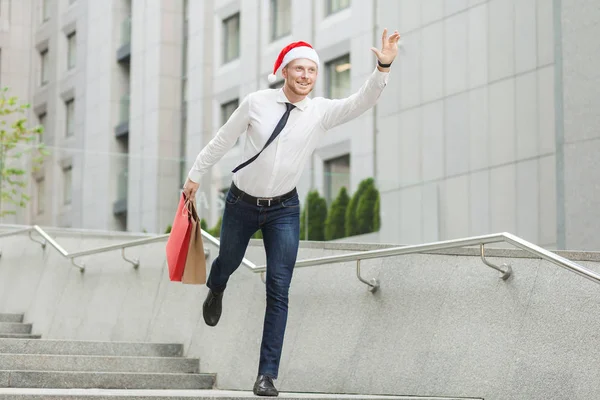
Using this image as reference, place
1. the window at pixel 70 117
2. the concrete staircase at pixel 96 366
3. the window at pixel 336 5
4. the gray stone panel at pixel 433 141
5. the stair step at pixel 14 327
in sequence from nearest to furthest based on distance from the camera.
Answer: the concrete staircase at pixel 96 366, the stair step at pixel 14 327, the gray stone panel at pixel 433 141, the window at pixel 336 5, the window at pixel 70 117

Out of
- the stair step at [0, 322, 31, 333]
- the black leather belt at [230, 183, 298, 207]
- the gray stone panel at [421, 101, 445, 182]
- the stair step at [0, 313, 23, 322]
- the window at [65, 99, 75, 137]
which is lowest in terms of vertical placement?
the stair step at [0, 322, 31, 333]

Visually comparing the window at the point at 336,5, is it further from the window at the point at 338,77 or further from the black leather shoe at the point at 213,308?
the black leather shoe at the point at 213,308

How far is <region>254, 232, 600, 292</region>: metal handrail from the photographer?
6.68 metres

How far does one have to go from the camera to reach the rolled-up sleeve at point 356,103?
7.14 meters

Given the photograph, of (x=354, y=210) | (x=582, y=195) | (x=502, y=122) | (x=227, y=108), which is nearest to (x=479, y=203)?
(x=502, y=122)

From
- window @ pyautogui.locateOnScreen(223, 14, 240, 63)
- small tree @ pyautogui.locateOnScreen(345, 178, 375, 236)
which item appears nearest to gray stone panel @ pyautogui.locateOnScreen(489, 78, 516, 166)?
small tree @ pyautogui.locateOnScreen(345, 178, 375, 236)

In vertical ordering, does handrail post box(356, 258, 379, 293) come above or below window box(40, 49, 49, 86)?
below

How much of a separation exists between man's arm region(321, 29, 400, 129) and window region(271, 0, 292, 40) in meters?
21.8

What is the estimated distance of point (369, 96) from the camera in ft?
23.7

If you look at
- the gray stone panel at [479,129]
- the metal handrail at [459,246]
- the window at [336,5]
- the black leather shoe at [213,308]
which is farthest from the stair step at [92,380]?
the window at [336,5]

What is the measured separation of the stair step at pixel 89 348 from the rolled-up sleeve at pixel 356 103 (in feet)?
13.0

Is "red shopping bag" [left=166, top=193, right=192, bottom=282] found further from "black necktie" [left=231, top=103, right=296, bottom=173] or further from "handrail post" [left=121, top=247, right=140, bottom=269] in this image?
"handrail post" [left=121, top=247, right=140, bottom=269]

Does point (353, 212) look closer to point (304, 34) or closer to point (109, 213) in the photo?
point (109, 213)

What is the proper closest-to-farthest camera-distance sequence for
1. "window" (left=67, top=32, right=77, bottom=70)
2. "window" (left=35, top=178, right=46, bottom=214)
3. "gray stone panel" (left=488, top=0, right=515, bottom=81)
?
"window" (left=35, top=178, right=46, bottom=214) < "gray stone panel" (left=488, top=0, right=515, bottom=81) < "window" (left=67, top=32, right=77, bottom=70)
